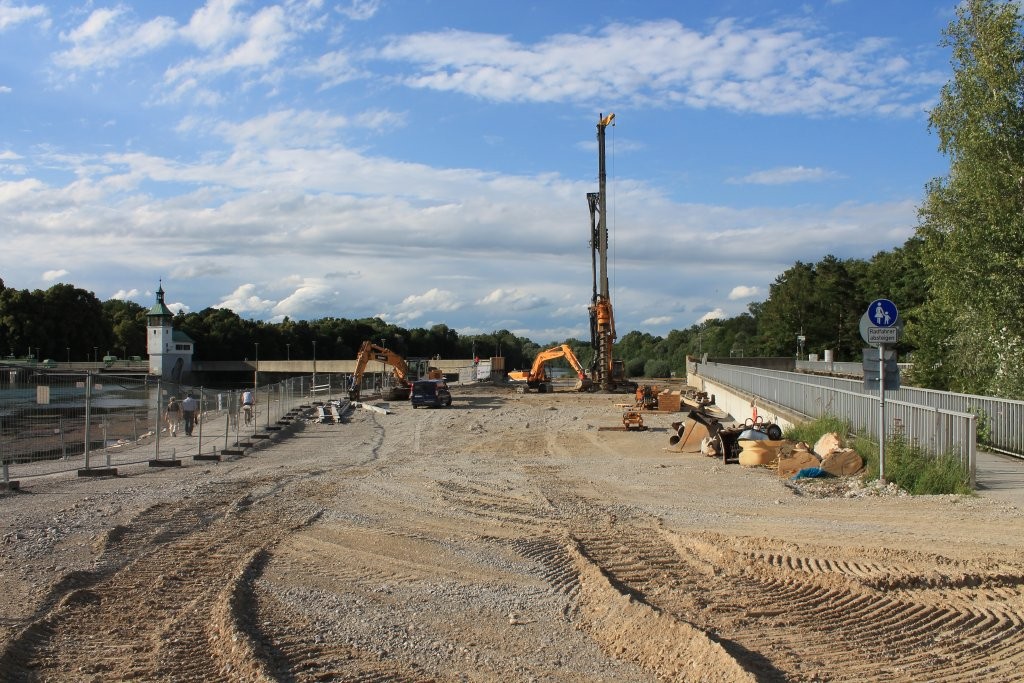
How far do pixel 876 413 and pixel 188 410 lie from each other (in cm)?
1754

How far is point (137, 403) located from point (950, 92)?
26.0 m

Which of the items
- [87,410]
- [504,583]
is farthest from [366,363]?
[504,583]

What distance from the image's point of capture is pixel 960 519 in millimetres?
11797

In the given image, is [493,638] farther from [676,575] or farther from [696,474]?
[696,474]

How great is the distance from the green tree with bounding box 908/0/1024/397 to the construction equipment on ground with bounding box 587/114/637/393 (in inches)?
1206

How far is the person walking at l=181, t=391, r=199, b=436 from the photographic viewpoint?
2419 centimetres

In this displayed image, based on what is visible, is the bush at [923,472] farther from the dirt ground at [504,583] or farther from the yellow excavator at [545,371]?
the yellow excavator at [545,371]

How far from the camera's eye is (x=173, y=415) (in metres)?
23.6

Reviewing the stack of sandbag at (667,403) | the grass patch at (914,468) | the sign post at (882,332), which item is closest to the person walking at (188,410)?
the grass patch at (914,468)

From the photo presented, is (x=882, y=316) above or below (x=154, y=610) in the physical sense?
above

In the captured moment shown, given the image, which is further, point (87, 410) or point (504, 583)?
point (87, 410)

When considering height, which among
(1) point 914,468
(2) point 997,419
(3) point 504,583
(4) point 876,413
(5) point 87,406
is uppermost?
(5) point 87,406

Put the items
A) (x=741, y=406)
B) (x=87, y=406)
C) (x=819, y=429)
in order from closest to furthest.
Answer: (x=87, y=406), (x=819, y=429), (x=741, y=406)

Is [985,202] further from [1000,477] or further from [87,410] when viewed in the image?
[87,410]
